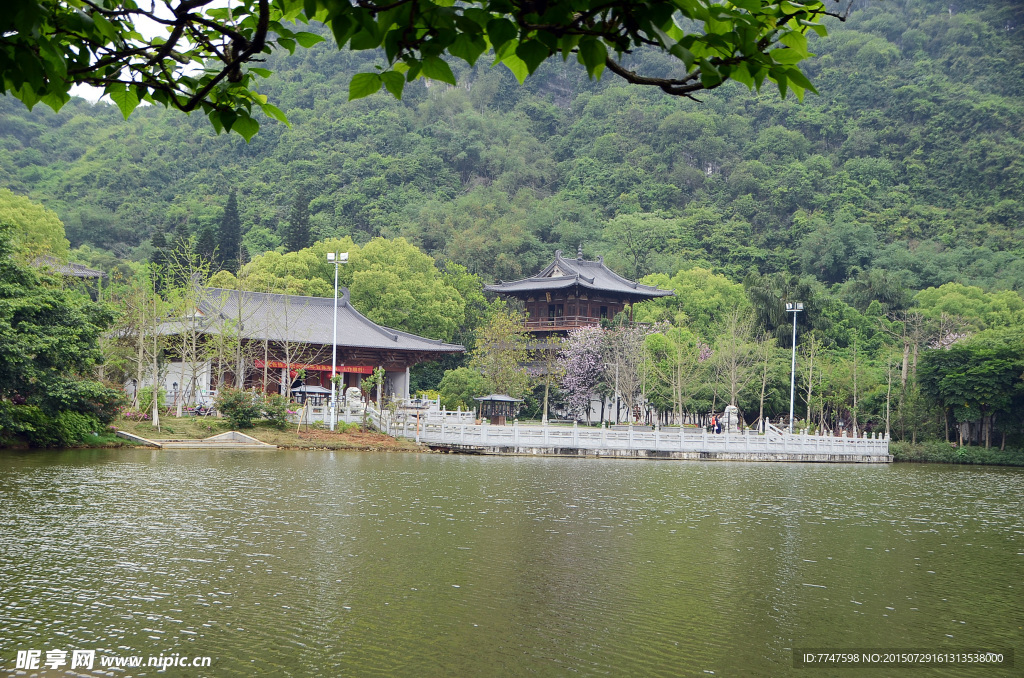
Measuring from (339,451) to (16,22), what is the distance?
77.7 feet

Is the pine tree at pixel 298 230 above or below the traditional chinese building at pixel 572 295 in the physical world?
above

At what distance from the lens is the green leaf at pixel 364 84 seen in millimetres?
2566

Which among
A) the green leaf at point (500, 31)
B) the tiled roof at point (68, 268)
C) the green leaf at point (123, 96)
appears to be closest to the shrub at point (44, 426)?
the tiled roof at point (68, 268)

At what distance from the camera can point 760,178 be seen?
66.1m

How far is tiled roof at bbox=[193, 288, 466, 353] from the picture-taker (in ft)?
108

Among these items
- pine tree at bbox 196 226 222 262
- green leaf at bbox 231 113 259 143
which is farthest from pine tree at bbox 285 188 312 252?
green leaf at bbox 231 113 259 143

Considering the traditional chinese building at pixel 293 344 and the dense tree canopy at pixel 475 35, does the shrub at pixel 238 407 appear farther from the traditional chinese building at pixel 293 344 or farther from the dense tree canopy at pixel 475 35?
the dense tree canopy at pixel 475 35

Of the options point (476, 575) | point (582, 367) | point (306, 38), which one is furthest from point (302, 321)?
point (306, 38)

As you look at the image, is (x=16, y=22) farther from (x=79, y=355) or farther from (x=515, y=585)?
(x=79, y=355)

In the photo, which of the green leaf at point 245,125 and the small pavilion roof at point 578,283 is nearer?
the green leaf at point 245,125

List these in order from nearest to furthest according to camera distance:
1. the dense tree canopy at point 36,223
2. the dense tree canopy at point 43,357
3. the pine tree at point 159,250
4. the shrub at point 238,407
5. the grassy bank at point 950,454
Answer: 1. the dense tree canopy at point 43,357
2. the shrub at point 238,407
3. the grassy bank at point 950,454
4. the dense tree canopy at point 36,223
5. the pine tree at point 159,250

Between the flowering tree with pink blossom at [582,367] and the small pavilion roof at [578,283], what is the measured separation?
3873 mm

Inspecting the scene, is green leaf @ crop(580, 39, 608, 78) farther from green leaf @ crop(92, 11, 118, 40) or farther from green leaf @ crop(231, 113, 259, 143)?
green leaf @ crop(92, 11, 118, 40)

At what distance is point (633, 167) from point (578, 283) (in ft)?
100
